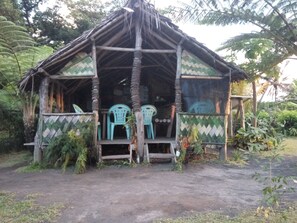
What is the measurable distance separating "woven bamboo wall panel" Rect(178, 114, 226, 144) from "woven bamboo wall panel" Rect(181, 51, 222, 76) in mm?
1149

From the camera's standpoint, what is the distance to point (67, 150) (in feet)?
23.5

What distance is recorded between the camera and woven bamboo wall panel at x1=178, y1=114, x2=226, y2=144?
25.6 feet

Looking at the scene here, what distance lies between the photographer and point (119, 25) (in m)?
8.09

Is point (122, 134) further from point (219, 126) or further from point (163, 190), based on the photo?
point (163, 190)

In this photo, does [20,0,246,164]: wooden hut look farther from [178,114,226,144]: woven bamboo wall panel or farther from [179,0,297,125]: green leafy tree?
[179,0,297,125]: green leafy tree

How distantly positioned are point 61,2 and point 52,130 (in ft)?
52.3

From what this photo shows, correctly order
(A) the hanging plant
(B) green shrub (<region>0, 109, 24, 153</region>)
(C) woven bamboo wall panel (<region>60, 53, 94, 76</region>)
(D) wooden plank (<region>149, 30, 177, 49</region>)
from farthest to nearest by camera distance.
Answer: (B) green shrub (<region>0, 109, 24, 153</region>), (D) wooden plank (<region>149, 30, 177, 49</region>), (C) woven bamboo wall panel (<region>60, 53, 94, 76</region>), (A) the hanging plant

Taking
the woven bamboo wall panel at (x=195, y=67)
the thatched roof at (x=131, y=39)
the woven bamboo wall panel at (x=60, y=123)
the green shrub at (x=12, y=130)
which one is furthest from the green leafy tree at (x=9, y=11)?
the woven bamboo wall panel at (x=195, y=67)

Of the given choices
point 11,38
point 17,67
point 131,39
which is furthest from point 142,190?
point 17,67

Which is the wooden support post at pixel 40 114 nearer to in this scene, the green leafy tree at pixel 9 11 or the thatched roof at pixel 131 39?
the thatched roof at pixel 131 39

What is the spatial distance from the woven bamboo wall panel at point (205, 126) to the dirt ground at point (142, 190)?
68 cm

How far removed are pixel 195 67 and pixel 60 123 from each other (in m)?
3.80

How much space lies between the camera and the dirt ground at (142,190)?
4.16 m

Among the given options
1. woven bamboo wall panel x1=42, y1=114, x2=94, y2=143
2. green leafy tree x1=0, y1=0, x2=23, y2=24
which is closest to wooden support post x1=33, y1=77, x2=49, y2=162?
woven bamboo wall panel x1=42, y1=114, x2=94, y2=143
